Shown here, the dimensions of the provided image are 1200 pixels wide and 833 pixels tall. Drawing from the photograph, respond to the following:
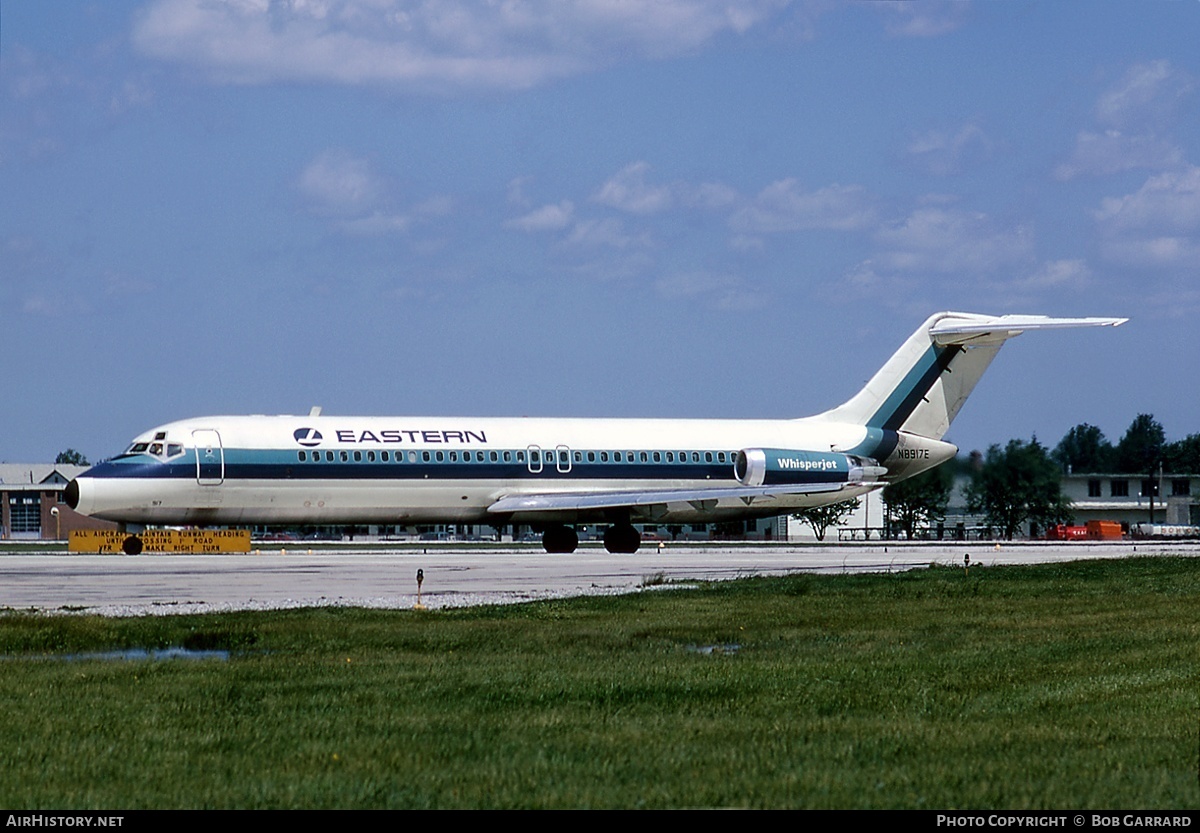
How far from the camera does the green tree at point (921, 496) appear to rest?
58.4 metres

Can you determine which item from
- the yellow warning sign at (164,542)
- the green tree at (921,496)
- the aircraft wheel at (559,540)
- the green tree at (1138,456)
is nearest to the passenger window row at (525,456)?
the aircraft wheel at (559,540)

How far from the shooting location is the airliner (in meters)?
45.8

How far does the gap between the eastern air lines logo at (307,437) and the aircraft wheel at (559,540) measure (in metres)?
9.97

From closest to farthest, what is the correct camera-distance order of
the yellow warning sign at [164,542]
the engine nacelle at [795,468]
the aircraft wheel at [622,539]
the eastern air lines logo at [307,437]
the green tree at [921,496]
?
1. the eastern air lines logo at [307,437]
2. the aircraft wheel at [622,539]
3. the engine nacelle at [795,468]
4. the green tree at [921,496]
5. the yellow warning sign at [164,542]

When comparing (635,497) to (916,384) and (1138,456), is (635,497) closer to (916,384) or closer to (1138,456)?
(916,384)

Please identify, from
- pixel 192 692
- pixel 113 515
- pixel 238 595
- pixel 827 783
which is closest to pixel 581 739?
pixel 827 783

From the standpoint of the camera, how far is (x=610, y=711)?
1267cm

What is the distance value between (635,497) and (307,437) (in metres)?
10.6

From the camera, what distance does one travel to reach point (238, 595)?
1088 inches

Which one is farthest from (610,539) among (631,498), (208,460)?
(208,460)

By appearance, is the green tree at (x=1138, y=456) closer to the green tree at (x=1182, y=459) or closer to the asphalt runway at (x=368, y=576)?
the green tree at (x=1182, y=459)

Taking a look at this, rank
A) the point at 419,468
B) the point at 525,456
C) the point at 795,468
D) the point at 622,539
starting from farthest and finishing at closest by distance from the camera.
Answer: the point at 795,468 → the point at 622,539 → the point at 525,456 → the point at 419,468

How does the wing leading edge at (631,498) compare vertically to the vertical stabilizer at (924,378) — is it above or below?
below

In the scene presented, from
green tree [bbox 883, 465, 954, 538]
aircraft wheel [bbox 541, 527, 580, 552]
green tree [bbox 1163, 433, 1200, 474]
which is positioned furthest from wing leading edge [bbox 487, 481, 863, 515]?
green tree [bbox 1163, 433, 1200, 474]
